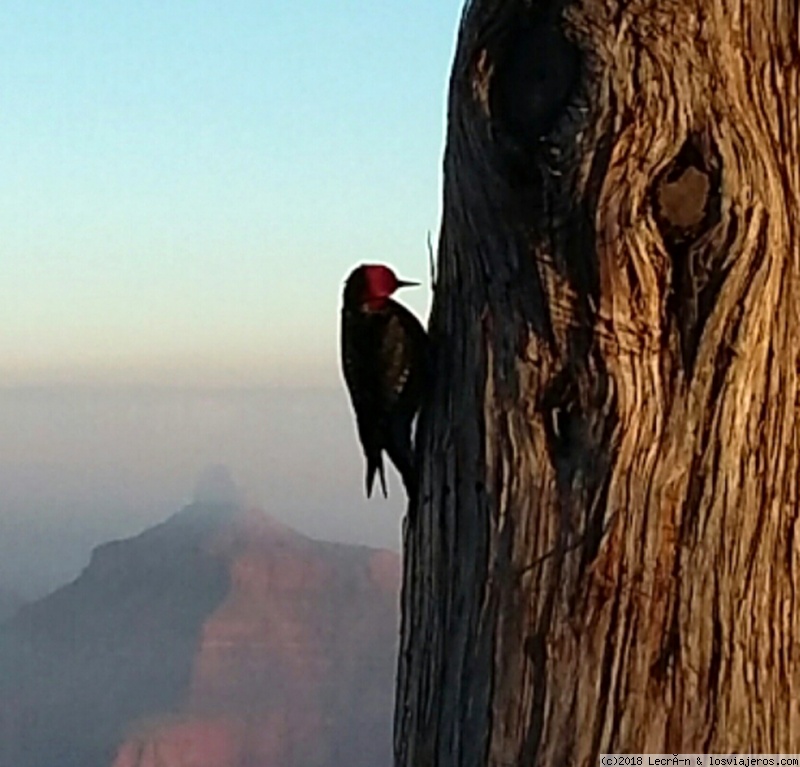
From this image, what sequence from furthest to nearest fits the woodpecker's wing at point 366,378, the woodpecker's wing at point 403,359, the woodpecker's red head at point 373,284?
the woodpecker's red head at point 373,284 < the woodpecker's wing at point 366,378 < the woodpecker's wing at point 403,359

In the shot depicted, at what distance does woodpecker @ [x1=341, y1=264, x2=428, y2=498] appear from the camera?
304 centimetres

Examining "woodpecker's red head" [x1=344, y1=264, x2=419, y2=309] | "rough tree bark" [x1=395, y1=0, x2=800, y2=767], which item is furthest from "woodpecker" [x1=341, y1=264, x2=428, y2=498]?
"rough tree bark" [x1=395, y1=0, x2=800, y2=767]

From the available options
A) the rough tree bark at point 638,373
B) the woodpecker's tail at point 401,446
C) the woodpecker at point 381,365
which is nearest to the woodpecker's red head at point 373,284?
the woodpecker at point 381,365

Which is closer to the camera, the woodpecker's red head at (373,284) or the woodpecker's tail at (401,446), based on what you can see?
the woodpecker's tail at (401,446)

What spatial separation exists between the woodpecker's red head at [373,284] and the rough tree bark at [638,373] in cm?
126

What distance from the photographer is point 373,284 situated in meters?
3.75

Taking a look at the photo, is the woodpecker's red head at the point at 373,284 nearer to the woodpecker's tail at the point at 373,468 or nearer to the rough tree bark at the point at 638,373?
the woodpecker's tail at the point at 373,468

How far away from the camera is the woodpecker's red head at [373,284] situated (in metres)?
3.73

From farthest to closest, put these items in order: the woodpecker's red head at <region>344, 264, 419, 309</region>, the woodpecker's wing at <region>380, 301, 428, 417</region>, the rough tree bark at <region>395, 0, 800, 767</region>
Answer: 1. the woodpecker's red head at <region>344, 264, 419, 309</region>
2. the woodpecker's wing at <region>380, 301, 428, 417</region>
3. the rough tree bark at <region>395, 0, 800, 767</region>

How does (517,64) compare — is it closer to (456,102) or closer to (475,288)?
(456,102)

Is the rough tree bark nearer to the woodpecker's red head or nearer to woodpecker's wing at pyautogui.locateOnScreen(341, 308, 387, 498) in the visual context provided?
woodpecker's wing at pyautogui.locateOnScreen(341, 308, 387, 498)

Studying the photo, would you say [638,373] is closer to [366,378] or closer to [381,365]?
[381,365]

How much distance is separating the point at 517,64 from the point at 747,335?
0.52 m

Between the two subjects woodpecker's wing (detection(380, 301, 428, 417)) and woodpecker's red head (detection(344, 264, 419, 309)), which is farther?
woodpecker's red head (detection(344, 264, 419, 309))
